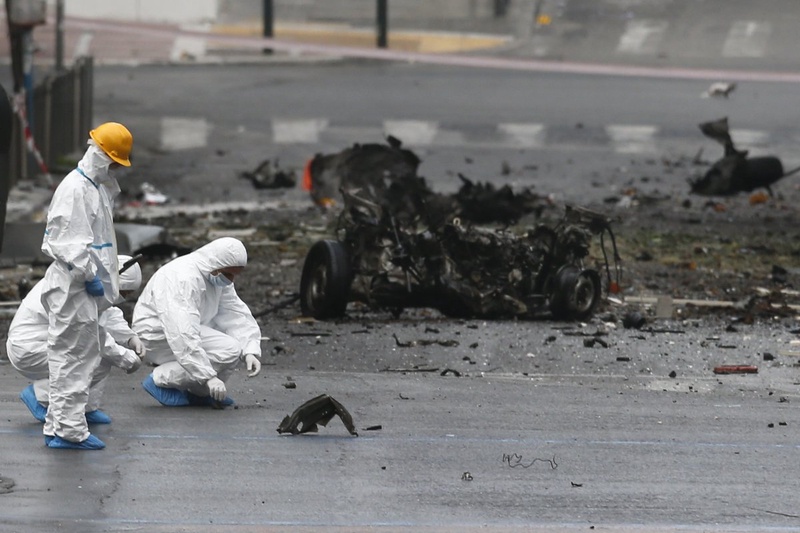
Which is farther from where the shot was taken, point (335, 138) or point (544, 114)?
point (544, 114)

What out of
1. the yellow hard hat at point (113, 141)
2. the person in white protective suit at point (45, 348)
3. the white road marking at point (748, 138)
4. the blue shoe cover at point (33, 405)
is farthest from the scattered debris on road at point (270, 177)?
the yellow hard hat at point (113, 141)

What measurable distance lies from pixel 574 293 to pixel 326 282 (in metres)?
2.03

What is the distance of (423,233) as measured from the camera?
13.7m

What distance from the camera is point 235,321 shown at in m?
10.8

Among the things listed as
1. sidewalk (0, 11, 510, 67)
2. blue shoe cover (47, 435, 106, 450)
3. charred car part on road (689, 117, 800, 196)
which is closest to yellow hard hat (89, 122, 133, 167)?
blue shoe cover (47, 435, 106, 450)

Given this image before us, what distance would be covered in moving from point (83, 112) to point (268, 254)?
8724 millimetres

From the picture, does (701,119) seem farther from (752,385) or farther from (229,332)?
(229,332)

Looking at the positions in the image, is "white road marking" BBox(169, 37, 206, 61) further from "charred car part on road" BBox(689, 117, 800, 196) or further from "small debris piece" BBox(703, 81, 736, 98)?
"charred car part on road" BBox(689, 117, 800, 196)

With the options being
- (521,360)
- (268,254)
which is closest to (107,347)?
(521,360)

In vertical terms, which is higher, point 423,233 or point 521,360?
point 423,233

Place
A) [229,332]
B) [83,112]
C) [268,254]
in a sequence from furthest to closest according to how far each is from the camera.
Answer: [83,112], [268,254], [229,332]

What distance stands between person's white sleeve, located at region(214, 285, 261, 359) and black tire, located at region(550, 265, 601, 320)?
12.6 ft

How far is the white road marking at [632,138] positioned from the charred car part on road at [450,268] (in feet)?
38.5

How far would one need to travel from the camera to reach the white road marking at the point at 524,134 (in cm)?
2606
